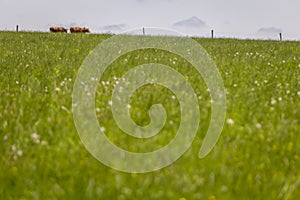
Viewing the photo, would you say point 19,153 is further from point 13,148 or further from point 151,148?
point 151,148

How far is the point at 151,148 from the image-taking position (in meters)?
6.00

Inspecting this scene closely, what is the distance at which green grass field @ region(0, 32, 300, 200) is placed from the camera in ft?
16.3

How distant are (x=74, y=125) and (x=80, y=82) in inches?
132

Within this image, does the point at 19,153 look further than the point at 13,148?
No

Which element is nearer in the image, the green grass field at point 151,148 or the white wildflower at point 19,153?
the green grass field at point 151,148

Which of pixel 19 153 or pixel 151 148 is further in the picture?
pixel 151 148

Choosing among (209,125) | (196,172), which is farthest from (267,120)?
(196,172)

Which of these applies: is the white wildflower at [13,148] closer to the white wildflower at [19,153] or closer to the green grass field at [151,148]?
the green grass field at [151,148]

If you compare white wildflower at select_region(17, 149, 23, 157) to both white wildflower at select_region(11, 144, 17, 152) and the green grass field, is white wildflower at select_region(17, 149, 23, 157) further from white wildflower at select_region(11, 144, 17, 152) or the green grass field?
white wildflower at select_region(11, 144, 17, 152)

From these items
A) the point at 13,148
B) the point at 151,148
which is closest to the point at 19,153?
the point at 13,148

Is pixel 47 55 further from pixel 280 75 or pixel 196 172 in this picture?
pixel 196 172

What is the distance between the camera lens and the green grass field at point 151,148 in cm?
498

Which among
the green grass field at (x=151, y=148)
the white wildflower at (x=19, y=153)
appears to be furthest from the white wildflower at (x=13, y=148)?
the white wildflower at (x=19, y=153)

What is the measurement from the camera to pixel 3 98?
865 cm
